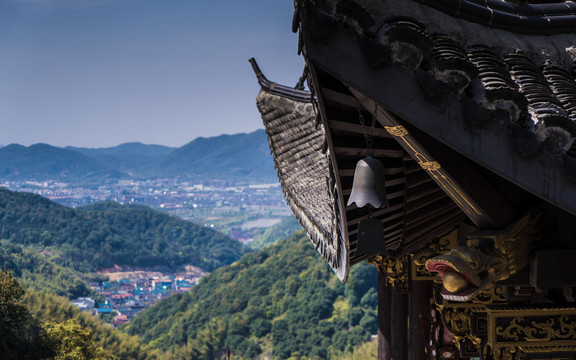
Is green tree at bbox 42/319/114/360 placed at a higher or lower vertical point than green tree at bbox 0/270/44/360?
lower

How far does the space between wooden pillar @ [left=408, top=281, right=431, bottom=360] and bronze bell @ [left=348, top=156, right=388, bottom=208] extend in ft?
13.1

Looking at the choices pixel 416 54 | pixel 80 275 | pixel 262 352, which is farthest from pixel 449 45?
pixel 80 275

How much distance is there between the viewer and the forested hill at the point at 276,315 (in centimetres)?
5247

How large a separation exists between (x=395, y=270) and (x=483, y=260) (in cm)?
353

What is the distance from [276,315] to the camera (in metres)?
56.2

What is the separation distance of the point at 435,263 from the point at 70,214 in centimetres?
9872

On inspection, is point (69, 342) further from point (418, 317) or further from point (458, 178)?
point (458, 178)

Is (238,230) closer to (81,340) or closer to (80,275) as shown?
(80,275)

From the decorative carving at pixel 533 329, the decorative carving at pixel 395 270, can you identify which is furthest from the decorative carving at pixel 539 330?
the decorative carving at pixel 395 270

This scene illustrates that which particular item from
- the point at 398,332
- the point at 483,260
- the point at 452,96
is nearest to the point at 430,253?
the point at 398,332

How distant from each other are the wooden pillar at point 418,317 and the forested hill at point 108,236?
8531 cm

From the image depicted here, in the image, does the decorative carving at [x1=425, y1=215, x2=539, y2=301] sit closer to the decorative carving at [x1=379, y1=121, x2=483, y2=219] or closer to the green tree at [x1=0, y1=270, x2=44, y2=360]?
the decorative carving at [x1=379, y1=121, x2=483, y2=219]

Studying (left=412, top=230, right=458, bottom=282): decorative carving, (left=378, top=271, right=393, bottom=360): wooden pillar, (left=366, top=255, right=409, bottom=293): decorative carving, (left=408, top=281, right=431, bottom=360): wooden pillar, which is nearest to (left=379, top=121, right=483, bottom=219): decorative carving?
(left=412, top=230, right=458, bottom=282): decorative carving

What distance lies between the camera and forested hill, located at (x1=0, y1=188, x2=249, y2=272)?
91.9m
